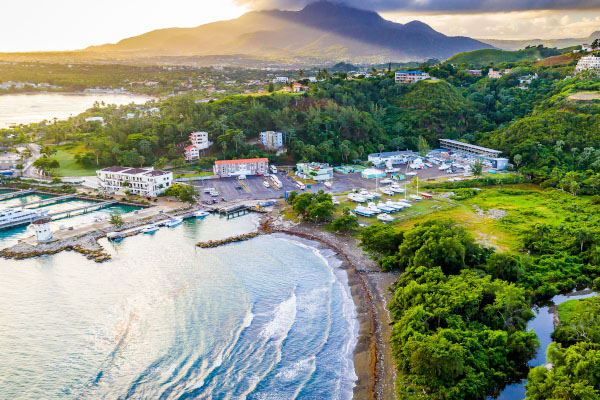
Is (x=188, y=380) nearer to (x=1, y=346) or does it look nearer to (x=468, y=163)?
(x=1, y=346)

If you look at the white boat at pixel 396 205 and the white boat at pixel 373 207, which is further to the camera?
the white boat at pixel 396 205

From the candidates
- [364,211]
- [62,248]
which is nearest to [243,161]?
[364,211]

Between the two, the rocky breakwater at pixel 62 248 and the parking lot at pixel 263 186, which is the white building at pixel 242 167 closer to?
the parking lot at pixel 263 186

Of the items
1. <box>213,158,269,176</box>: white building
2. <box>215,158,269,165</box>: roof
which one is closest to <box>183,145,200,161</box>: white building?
<box>213,158,269,176</box>: white building

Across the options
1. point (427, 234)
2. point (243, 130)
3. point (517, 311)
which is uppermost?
point (243, 130)

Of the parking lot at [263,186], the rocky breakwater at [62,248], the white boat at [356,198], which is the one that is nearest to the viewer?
the rocky breakwater at [62,248]

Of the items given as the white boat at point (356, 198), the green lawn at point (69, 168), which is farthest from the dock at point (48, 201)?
the white boat at point (356, 198)

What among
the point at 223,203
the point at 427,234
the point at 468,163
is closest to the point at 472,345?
the point at 427,234
